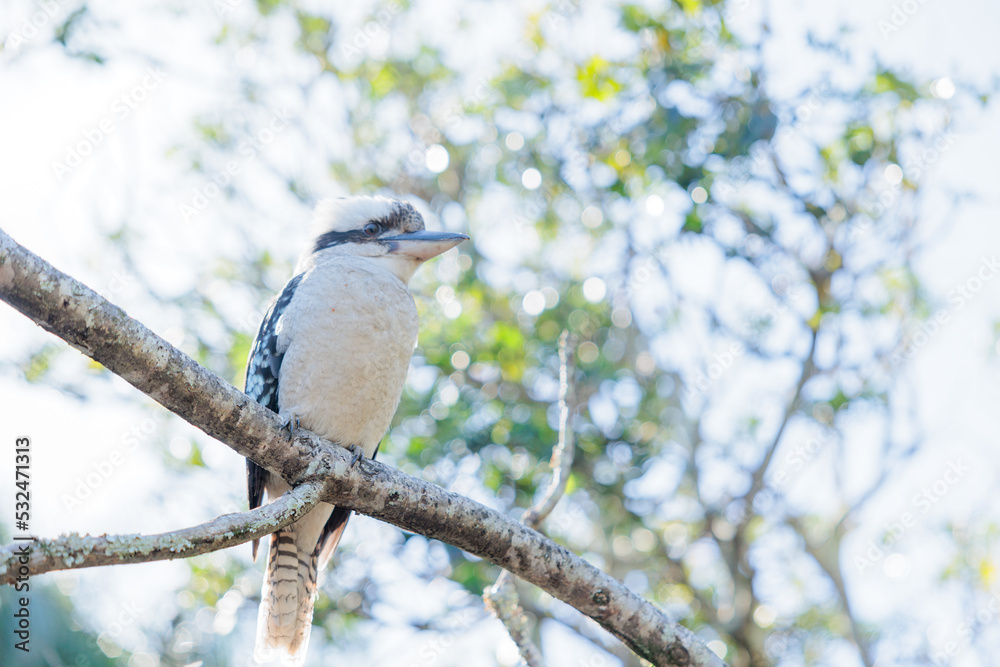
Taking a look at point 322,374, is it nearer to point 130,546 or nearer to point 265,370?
point 265,370

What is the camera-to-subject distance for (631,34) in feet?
15.4

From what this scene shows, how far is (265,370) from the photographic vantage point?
3070mm

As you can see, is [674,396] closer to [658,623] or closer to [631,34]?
[631,34]

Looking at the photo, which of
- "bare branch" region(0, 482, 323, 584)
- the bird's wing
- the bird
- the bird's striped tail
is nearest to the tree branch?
"bare branch" region(0, 482, 323, 584)

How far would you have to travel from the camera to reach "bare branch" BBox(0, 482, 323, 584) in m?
1.44

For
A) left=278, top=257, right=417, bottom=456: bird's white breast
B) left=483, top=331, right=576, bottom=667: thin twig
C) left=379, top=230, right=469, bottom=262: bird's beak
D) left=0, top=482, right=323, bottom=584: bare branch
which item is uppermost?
left=379, top=230, right=469, bottom=262: bird's beak

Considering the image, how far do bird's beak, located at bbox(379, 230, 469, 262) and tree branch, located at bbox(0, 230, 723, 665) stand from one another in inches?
52.7

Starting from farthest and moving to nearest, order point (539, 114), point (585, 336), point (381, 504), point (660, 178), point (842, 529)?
point (842, 529) → point (539, 114) → point (585, 336) → point (660, 178) → point (381, 504)

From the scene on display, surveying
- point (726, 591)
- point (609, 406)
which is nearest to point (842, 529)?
point (726, 591)

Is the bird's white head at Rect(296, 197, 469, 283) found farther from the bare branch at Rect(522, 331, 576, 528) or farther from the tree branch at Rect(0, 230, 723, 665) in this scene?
the tree branch at Rect(0, 230, 723, 665)

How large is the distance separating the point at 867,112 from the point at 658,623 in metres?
3.70

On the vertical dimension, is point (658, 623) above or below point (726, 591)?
below

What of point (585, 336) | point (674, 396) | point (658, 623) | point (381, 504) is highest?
point (674, 396)

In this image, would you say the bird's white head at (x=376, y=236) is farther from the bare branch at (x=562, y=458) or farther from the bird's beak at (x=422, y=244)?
the bare branch at (x=562, y=458)
